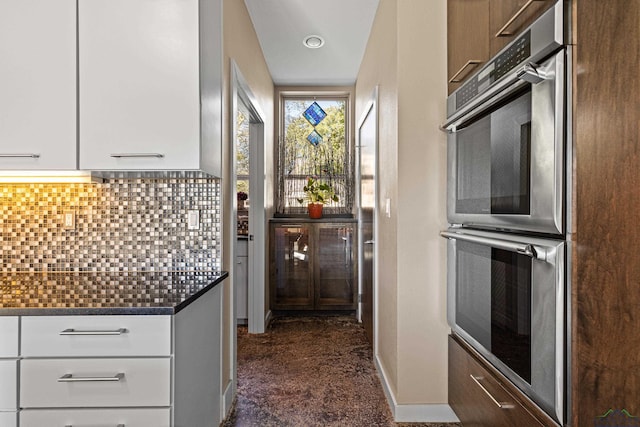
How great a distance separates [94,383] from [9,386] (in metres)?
0.29

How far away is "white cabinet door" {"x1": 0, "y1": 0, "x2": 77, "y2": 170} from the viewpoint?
63.3 inches

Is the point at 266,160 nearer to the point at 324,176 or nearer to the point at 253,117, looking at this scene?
the point at 253,117

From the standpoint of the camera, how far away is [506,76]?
1.24 metres

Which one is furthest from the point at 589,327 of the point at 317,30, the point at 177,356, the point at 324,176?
the point at 324,176

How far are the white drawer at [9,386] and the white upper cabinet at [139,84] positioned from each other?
2.68ft

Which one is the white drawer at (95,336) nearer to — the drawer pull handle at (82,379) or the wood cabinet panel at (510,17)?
the drawer pull handle at (82,379)

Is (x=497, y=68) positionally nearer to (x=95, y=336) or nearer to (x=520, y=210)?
(x=520, y=210)

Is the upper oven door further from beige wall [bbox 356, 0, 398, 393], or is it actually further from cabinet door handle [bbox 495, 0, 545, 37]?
beige wall [bbox 356, 0, 398, 393]

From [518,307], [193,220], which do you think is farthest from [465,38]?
[193,220]

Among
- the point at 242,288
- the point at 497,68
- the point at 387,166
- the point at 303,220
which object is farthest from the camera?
the point at 303,220

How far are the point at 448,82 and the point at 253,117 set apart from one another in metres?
1.80

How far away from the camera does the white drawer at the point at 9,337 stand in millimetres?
1273

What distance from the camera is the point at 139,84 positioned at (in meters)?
1.63

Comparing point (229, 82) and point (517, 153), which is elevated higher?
point (229, 82)
